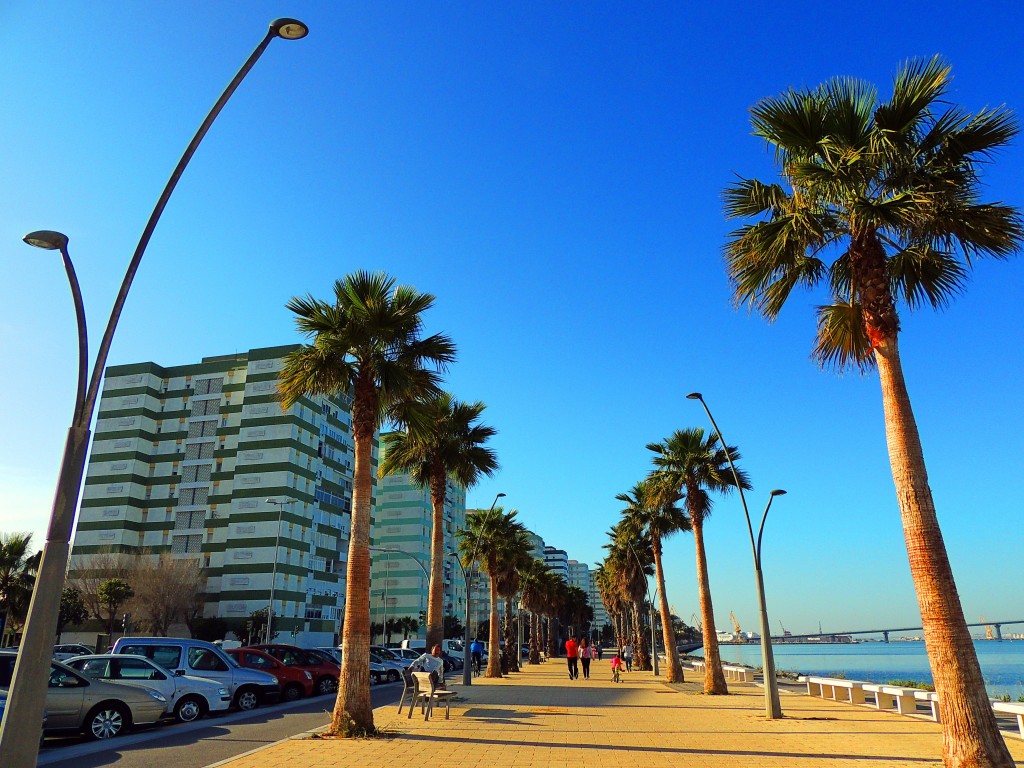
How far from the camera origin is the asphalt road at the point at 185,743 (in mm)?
11438

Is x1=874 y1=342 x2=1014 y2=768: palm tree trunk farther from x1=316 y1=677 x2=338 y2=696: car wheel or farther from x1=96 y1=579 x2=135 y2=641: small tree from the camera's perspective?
x1=96 y1=579 x2=135 y2=641: small tree

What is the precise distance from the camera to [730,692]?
26766 mm

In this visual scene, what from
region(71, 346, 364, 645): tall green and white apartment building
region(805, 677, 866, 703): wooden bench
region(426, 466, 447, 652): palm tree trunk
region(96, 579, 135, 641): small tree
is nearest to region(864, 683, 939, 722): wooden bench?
region(805, 677, 866, 703): wooden bench

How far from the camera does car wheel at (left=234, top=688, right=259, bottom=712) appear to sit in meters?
19.9

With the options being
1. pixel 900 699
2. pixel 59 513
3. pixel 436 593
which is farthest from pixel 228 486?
pixel 59 513

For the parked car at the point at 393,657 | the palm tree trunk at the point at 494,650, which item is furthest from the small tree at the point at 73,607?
the palm tree trunk at the point at 494,650

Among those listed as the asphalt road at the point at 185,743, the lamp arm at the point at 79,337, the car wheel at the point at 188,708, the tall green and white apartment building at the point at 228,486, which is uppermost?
the tall green and white apartment building at the point at 228,486

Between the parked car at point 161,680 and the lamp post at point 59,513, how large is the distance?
411 inches

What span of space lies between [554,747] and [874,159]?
37.2 ft

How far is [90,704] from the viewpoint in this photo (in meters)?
13.8

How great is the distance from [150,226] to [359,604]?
30.2 ft

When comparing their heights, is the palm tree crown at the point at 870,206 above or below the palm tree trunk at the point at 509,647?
above

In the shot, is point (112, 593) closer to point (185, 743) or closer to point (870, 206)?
point (185, 743)

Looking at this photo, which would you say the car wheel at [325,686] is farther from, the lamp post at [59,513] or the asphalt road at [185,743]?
the lamp post at [59,513]
